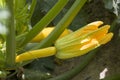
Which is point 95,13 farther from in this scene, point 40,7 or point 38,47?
point 38,47

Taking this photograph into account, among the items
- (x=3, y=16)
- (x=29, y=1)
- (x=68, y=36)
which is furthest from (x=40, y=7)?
(x=3, y=16)

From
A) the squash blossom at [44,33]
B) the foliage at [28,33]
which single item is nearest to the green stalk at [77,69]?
the foliage at [28,33]

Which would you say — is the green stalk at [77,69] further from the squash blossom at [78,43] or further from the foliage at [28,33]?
the squash blossom at [78,43]

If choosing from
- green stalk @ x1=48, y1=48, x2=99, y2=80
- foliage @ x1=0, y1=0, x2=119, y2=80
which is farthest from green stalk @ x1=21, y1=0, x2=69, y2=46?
green stalk @ x1=48, y1=48, x2=99, y2=80

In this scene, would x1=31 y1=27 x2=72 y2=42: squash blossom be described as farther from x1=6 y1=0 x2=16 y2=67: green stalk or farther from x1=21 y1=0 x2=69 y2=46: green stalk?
x1=6 y1=0 x2=16 y2=67: green stalk

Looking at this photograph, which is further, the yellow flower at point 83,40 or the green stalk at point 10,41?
the yellow flower at point 83,40

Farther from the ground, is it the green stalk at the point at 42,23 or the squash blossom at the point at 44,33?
the green stalk at the point at 42,23
